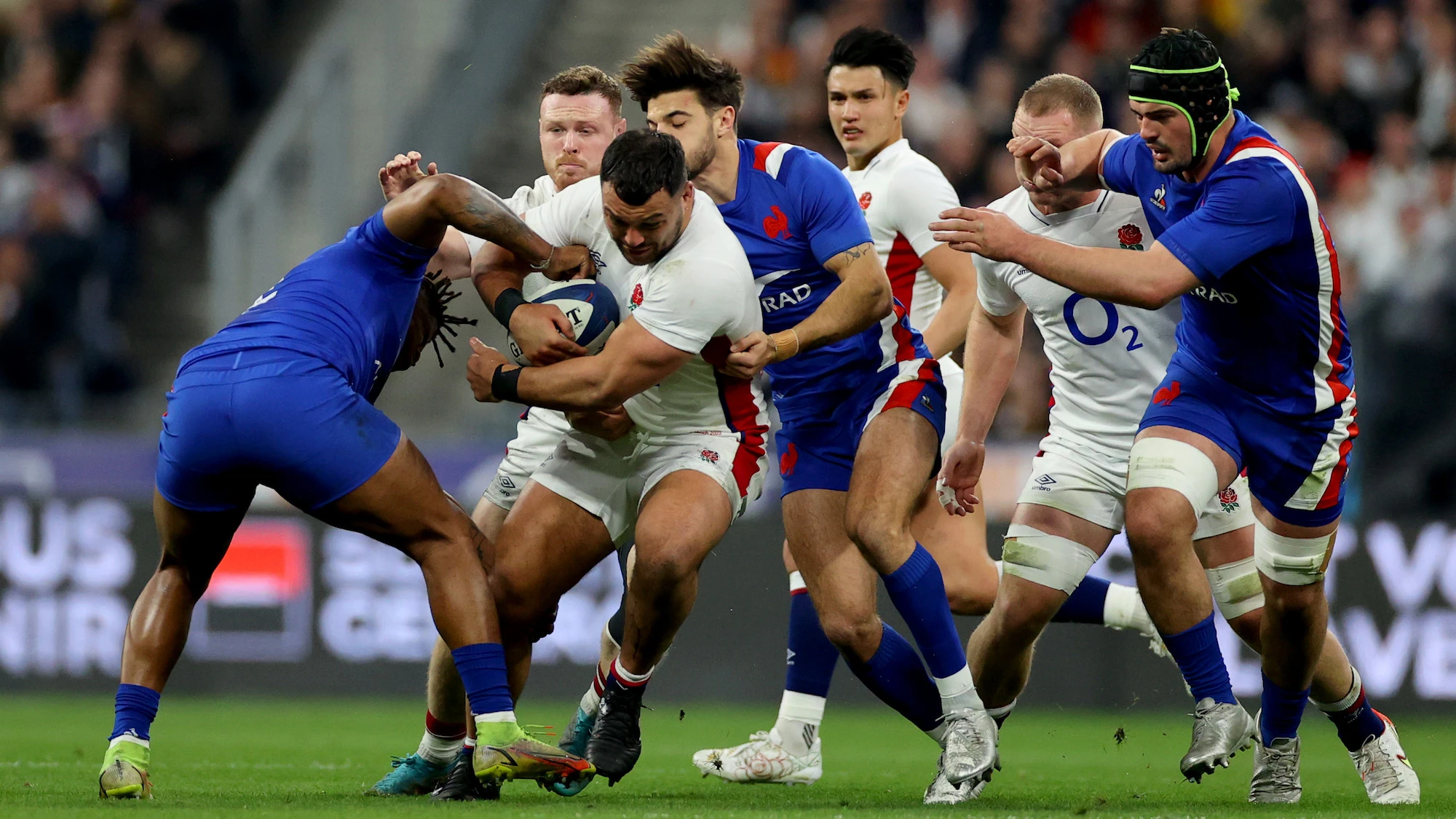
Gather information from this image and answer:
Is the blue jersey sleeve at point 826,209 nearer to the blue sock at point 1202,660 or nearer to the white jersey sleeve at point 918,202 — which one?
the white jersey sleeve at point 918,202

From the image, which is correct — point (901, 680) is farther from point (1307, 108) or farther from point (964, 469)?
point (1307, 108)

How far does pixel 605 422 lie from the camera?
6480 millimetres

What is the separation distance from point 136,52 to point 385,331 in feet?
40.2

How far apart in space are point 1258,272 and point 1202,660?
1.50 metres

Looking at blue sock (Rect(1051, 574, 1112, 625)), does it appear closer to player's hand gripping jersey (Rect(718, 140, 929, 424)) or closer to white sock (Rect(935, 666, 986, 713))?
white sock (Rect(935, 666, 986, 713))

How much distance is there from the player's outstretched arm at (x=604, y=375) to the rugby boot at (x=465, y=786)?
1249mm

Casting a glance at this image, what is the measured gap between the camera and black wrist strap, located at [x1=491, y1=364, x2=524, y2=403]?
246 inches

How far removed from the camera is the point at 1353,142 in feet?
47.9

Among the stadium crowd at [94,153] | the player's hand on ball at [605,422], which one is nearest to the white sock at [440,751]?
the player's hand on ball at [605,422]

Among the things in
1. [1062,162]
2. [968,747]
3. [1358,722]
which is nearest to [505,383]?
[968,747]

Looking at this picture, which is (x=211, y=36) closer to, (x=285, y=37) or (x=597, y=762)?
(x=285, y=37)

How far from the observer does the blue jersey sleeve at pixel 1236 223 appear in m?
5.91

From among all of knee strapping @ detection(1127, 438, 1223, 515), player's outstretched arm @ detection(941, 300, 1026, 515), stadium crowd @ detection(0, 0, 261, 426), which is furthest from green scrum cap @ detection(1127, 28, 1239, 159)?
stadium crowd @ detection(0, 0, 261, 426)

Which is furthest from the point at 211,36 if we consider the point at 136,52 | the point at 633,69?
the point at 633,69
